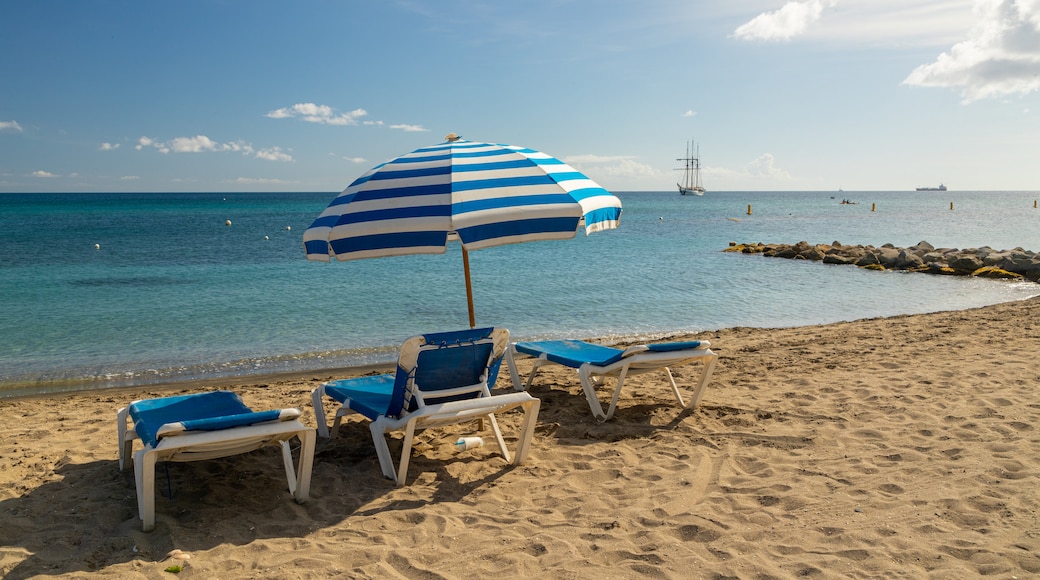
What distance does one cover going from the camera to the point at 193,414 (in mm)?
4500

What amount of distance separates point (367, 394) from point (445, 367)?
2.96ft

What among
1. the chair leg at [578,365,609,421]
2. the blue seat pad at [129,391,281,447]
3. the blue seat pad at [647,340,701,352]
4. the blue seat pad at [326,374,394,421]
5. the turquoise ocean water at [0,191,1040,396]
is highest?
the blue seat pad at [647,340,701,352]

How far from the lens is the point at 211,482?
4422 mm

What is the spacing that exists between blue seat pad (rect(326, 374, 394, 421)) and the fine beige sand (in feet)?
1.38

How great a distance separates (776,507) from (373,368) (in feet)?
21.0

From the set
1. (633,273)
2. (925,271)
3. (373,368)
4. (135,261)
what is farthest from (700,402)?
(135,261)

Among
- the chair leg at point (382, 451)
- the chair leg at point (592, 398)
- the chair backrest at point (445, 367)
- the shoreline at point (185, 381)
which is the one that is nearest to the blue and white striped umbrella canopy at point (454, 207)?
the chair backrest at point (445, 367)


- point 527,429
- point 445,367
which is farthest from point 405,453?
point 527,429

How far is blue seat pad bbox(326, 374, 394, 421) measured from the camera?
4.70 meters

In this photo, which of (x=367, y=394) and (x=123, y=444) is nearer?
(x=123, y=444)

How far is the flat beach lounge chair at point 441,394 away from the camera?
4324mm

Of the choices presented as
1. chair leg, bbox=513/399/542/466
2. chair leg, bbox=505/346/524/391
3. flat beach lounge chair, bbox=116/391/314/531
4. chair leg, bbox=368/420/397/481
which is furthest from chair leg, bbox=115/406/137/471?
chair leg, bbox=505/346/524/391

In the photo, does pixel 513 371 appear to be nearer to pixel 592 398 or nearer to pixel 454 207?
pixel 592 398

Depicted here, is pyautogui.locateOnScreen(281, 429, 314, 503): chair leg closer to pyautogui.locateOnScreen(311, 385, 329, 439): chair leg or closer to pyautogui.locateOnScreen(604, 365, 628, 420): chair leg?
pyautogui.locateOnScreen(311, 385, 329, 439): chair leg
